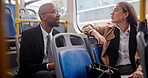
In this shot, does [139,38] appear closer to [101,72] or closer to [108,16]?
[101,72]

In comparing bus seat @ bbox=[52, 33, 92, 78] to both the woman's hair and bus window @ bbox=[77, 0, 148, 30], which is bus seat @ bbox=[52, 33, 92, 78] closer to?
the woman's hair

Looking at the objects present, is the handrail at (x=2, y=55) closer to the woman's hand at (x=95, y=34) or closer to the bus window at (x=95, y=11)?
the woman's hand at (x=95, y=34)

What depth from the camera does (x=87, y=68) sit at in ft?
4.93

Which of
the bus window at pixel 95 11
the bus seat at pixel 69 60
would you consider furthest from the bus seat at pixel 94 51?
the bus window at pixel 95 11

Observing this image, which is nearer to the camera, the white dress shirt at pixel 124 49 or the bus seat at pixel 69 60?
the bus seat at pixel 69 60

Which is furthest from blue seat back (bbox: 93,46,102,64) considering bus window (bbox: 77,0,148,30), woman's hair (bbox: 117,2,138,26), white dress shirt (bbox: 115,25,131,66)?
bus window (bbox: 77,0,148,30)

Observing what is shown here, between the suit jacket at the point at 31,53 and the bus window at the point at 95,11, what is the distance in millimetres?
1109

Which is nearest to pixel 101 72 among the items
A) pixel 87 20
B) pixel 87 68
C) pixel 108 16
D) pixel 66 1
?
pixel 87 68

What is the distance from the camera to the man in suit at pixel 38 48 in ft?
5.29

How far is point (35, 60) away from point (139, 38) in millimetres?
1336

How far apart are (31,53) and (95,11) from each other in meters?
1.39

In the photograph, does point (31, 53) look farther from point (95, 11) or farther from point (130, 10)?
point (95, 11)

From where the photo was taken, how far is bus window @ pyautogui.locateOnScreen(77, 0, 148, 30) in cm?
247

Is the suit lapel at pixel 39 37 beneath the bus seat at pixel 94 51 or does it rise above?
above
